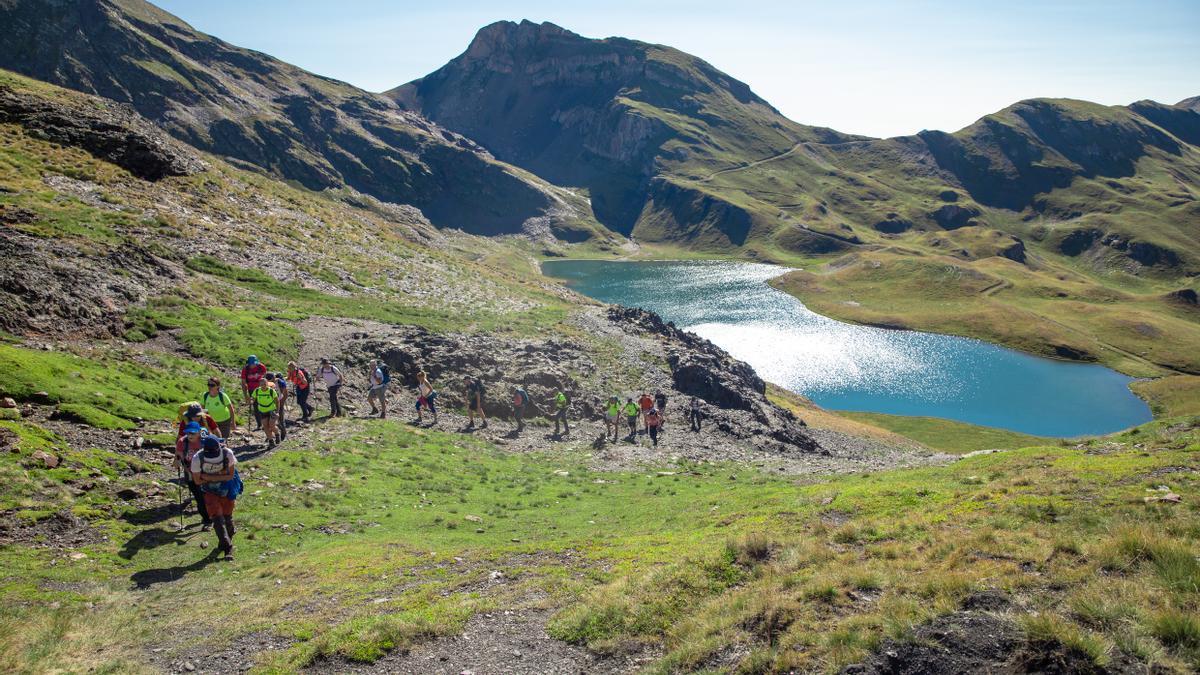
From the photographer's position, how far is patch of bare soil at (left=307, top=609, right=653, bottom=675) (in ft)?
38.6

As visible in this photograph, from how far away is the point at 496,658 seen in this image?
12297 millimetres

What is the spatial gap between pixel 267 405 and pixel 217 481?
9.26m

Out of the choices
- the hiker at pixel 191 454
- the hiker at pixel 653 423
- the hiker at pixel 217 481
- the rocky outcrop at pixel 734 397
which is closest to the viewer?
the hiker at pixel 217 481

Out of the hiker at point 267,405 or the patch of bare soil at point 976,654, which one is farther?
the hiker at point 267,405

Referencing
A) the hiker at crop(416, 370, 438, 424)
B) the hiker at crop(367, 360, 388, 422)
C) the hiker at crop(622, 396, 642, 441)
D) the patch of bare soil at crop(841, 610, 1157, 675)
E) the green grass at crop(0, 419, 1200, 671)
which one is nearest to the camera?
the patch of bare soil at crop(841, 610, 1157, 675)

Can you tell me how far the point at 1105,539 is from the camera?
1225 centimetres

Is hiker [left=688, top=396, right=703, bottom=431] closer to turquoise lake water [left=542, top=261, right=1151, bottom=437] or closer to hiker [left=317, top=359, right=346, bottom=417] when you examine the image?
hiker [left=317, top=359, right=346, bottom=417]

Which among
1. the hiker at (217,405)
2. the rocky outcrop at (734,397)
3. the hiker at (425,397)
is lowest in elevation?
the rocky outcrop at (734,397)

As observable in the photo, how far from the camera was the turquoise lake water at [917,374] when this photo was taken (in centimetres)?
10100

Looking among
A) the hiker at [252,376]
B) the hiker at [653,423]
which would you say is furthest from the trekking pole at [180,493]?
the hiker at [653,423]

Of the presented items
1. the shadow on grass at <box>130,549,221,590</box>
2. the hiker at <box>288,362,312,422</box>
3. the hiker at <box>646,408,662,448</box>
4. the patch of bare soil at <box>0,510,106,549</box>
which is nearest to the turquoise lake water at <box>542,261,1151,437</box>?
the hiker at <box>646,408,662,448</box>

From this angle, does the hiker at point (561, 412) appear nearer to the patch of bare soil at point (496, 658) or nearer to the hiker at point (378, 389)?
the hiker at point (378, 389)

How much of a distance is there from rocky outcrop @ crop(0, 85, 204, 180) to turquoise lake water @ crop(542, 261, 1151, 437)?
3709 inches

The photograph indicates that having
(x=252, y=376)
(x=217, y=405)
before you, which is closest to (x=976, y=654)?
(x=217, y=405)
